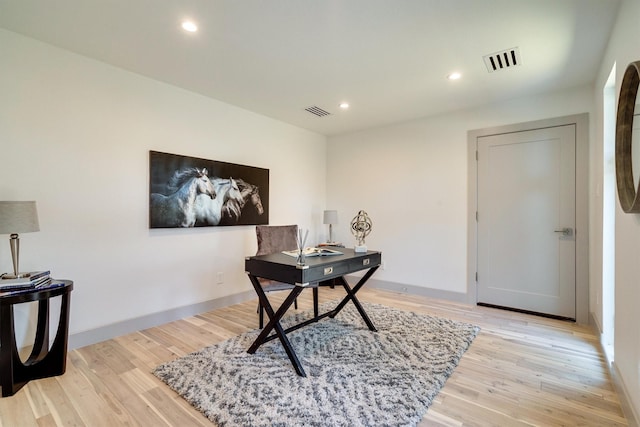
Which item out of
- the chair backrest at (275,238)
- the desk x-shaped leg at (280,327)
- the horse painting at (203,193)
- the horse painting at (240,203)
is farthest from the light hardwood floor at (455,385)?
the horse painting at (240,203)

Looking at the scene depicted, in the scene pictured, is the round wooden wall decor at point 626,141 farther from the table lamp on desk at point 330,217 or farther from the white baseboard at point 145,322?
the white baseboard at point 145,322

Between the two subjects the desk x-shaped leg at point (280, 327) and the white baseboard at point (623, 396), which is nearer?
the white baseboard at point (623, 396)

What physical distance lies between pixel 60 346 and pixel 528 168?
4.65 m

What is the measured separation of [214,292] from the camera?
3590mm

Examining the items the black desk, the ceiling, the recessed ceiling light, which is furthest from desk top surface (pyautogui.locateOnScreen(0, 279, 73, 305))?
the recessed ceiling light

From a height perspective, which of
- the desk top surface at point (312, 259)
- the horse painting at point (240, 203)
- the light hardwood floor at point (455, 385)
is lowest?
the light hardwood floor at point (455, 385)

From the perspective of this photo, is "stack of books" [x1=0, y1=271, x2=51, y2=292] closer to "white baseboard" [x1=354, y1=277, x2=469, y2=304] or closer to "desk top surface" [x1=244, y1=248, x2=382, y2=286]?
"desk top surface" [x1=244, y1=248, x2=382, y2=286]

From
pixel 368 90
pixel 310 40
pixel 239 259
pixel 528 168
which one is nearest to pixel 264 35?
pixel 310 40

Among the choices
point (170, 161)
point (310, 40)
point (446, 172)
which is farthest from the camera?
point (446, 172)

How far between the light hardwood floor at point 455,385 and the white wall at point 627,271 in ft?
0.86

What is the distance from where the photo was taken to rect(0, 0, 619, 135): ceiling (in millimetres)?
1956

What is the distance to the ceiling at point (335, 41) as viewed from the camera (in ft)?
6.42

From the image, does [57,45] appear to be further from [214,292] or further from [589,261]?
[589,261]

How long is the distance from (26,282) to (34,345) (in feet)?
1.77
